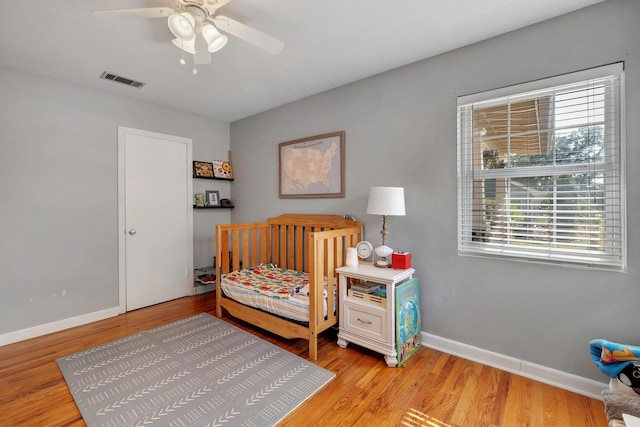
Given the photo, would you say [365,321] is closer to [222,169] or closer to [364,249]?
[364,249]

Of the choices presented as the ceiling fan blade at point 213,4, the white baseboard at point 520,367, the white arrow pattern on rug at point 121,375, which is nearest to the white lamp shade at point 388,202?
the white baseboard at point 520,367

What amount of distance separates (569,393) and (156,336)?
310cm

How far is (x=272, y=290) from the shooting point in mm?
2518

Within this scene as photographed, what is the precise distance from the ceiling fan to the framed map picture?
130cm

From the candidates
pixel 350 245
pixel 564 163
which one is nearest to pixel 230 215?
pixel 350 245

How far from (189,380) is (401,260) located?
1.74 meters

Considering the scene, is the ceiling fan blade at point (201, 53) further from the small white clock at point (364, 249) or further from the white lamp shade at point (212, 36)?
the small white clock at point (364, 249)

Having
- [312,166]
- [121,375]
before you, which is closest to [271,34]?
[312,166]

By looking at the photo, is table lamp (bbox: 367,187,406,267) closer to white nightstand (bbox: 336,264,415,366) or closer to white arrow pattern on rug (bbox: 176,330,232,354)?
white nightstand (bbox: 336,264,415,366)

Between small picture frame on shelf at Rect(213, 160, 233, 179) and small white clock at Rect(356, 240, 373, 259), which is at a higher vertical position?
small picture frame on shelf at Rect(213, 160, 233, 179)

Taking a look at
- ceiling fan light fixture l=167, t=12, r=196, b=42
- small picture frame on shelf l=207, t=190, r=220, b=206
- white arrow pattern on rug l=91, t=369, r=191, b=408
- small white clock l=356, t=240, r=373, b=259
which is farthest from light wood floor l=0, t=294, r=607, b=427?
ceiling fan light fixture l=167, t=12, r=196, b=42

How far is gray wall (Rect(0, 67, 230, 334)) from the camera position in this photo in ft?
8.20

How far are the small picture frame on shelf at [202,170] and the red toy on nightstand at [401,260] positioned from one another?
2.73m

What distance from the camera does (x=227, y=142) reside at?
417 cm
